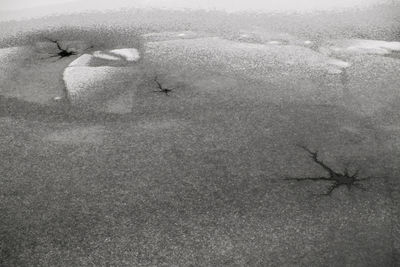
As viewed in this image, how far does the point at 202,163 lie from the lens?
3129mm

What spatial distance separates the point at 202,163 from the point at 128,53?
2491mm

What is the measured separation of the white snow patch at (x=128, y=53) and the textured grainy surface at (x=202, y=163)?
20 centimetres

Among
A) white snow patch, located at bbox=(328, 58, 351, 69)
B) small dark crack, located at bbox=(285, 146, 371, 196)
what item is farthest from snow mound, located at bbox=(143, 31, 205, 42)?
small dark crack, located at bbox=(285, 146, 371, 196)

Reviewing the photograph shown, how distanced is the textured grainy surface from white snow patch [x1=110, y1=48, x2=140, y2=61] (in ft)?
0.65

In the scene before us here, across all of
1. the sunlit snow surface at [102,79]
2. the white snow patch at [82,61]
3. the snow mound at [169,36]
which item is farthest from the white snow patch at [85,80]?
the snow mound at [169,36]

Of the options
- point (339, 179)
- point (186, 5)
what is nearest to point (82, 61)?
point (186, 5)

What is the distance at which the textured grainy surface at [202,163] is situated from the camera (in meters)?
2.44

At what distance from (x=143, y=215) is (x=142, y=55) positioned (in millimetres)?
2817

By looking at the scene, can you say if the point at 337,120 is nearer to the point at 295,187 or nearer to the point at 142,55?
the point at 295,187

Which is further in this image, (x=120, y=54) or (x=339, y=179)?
(x=120, y=54)

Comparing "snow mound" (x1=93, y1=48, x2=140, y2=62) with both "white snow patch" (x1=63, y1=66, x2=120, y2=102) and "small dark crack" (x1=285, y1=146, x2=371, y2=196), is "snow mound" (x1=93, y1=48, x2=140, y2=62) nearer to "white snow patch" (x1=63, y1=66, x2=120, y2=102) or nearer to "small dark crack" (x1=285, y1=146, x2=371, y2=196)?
"white snow patch" (x1=63, y1=66, x2=120, y2=102)

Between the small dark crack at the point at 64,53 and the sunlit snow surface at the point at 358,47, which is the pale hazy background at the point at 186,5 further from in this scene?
the small dark crack at the point at 64,53

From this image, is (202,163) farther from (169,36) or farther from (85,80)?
(169,36)

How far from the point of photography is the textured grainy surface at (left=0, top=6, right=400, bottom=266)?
244 cm
